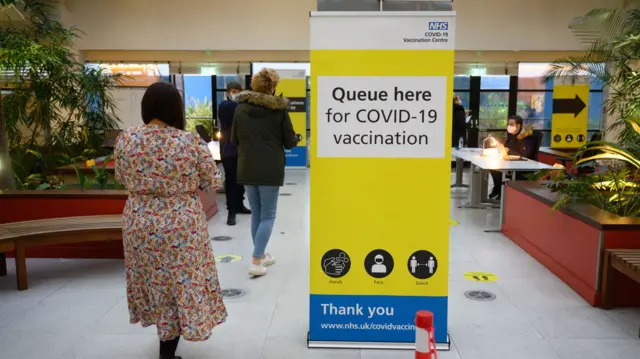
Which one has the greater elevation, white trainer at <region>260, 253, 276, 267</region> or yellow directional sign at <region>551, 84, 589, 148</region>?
yellow directional sign at <region>551, 84, 589, 148</region>

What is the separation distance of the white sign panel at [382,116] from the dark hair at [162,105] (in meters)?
0.71

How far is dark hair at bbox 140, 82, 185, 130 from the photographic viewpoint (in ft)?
8.40

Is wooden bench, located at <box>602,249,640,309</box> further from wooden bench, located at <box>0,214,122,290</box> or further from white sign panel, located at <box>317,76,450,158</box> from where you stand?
wooden bench, located at <box>0,214,122,290</box>

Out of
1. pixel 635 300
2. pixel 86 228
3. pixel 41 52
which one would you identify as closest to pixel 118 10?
pixel 41 52

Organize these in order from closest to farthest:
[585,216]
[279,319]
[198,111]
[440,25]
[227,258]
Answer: [440,25]
[279,319]
[585,216]
[227,258]
[198,111]

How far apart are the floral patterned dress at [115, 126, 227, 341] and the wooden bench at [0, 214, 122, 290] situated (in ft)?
6.13

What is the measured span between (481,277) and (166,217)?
282cm

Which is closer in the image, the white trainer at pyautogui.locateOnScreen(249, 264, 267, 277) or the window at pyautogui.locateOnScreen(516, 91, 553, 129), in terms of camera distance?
the white trainer at pyautogui.locateOnScreen(249, 264, 267, 277)

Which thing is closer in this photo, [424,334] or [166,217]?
[424,334]

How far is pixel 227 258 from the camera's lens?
492 centimetres

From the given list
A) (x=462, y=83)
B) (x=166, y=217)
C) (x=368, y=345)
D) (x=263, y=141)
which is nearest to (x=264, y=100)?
(x=263, y=141)

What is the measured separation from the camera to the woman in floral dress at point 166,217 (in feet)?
8.25

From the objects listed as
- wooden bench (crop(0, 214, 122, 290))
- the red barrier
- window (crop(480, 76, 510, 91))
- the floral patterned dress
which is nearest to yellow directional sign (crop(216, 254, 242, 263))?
wooden bench (crop(0, 214, 122, 290))

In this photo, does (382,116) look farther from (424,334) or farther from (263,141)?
(263,141)
